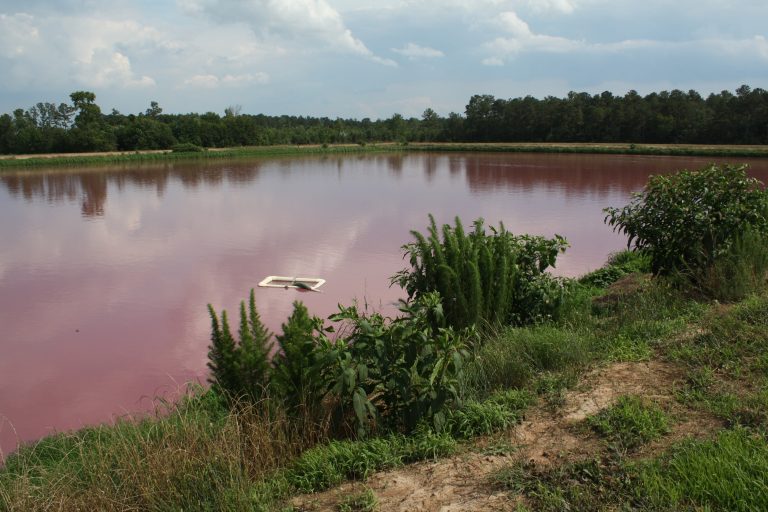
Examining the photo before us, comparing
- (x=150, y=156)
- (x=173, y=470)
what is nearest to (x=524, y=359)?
(x=173, y=470)

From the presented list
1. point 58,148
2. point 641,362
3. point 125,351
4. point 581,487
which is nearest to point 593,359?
point 641,362

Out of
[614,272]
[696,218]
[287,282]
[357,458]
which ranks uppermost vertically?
[696,218]

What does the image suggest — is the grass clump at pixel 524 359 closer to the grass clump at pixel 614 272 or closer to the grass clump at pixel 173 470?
the grass clump at pixel 173 470

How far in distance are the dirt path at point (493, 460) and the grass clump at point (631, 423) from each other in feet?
0.21

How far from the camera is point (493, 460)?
2.61 metres

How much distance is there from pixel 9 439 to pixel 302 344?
106 inches

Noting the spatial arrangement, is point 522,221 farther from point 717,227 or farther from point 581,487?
point 581,487

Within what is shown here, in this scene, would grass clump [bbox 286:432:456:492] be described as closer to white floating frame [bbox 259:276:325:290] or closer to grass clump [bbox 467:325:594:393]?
grass clump [bbox 467:325:594:393]

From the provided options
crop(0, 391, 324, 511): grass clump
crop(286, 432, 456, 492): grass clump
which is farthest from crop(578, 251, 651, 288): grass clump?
crop(0, 391, 324, 511): grass clump

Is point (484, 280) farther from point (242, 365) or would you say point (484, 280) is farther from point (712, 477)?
point (712, 477)

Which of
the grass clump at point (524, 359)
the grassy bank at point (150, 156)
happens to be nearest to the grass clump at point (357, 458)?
the grass clump at point (524, 359)

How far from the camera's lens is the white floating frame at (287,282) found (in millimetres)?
8242

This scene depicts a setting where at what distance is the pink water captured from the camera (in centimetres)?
548

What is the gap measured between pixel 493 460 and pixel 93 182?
29.0 m
